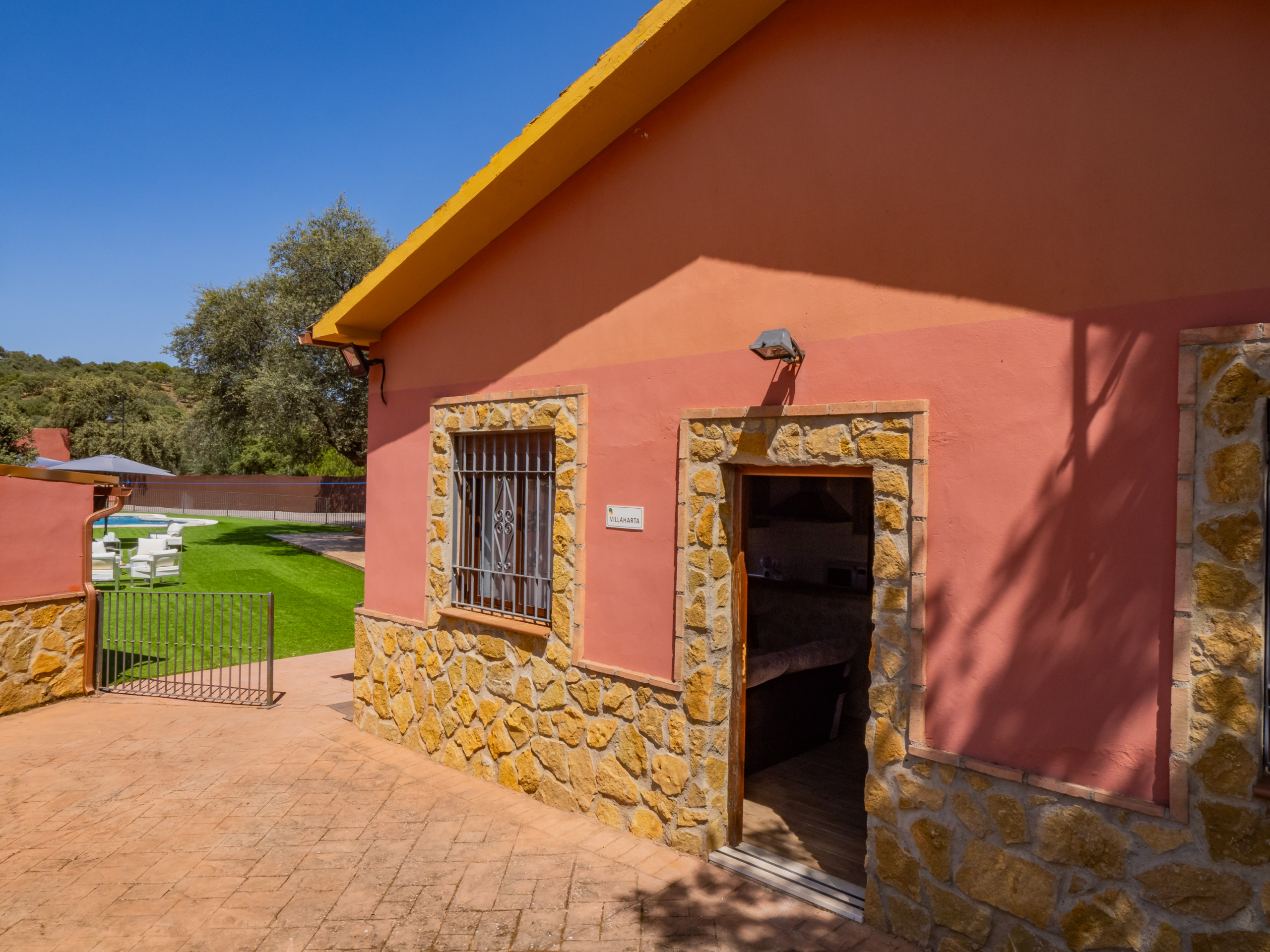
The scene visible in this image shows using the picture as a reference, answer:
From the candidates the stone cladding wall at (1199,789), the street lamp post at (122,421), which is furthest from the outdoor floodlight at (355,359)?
the street lamp post at (122,421)

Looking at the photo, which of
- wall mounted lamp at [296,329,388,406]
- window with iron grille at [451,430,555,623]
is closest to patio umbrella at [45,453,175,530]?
wall mounted lamp at [296,329,388,406]

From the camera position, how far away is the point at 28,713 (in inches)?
339

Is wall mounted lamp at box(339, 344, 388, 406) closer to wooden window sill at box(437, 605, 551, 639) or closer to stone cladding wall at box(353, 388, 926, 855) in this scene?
stone cladding wall at box(353, 388, 926, 855)

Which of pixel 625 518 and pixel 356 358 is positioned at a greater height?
pixel 356 358

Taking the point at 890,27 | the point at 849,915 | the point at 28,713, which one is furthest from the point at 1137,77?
the point at 28,713

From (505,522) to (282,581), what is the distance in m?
12.2

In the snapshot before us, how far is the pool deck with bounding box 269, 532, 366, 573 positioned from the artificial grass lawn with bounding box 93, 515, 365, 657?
252mm

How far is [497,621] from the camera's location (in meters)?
6.56

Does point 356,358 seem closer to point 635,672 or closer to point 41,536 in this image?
point 41,536

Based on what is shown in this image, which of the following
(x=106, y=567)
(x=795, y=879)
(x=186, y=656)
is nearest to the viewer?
(x=795, y=879)

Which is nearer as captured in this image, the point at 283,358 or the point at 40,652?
the point at 40,652

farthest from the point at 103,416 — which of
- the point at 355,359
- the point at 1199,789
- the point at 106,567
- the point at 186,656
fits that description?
the point at 1199,789

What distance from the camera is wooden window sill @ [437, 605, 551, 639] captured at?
6234 millimetres

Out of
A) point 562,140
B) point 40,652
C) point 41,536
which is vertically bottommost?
point 40,652
